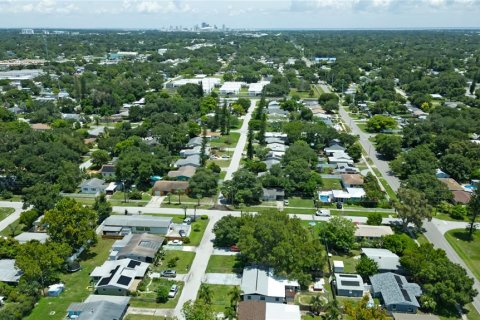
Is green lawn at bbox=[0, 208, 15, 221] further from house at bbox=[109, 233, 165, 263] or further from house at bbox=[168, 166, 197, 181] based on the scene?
house at bbox=[168, 166, 197, 181]

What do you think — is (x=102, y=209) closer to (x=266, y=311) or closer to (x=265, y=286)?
(x=265, y=286)

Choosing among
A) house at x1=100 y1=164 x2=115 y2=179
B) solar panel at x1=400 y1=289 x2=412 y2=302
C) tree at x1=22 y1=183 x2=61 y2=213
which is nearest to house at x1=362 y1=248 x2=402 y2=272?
solar panel at x1=400 y1=289 x2=412 y2=302

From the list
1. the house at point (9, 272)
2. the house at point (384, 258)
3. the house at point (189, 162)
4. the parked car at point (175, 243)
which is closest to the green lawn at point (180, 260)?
the parked car at point (175, 243)

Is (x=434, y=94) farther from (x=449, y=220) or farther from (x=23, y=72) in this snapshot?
(x=23, y=72)

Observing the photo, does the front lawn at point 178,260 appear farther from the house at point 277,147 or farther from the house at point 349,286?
the house at point 277,147

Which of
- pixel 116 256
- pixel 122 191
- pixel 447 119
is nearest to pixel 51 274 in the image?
pixel 116 256
